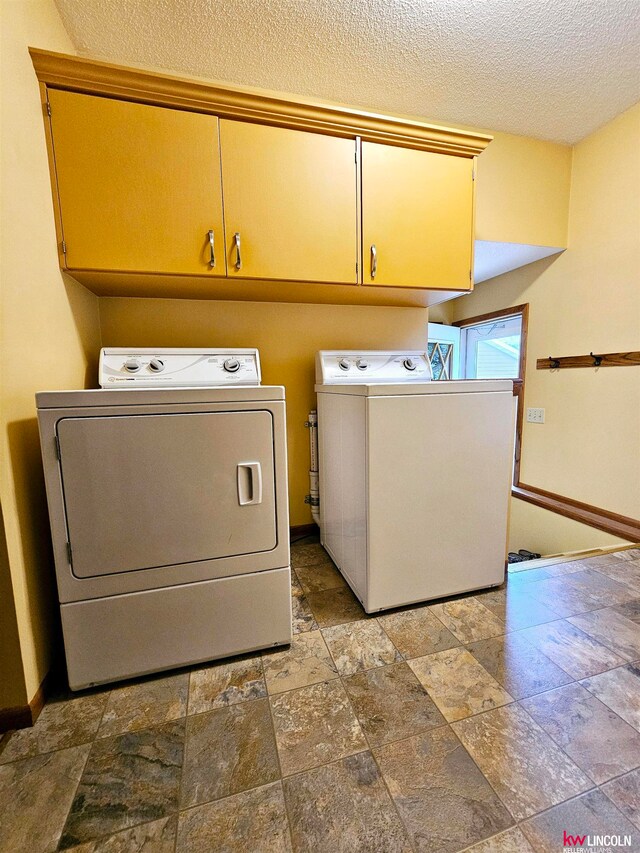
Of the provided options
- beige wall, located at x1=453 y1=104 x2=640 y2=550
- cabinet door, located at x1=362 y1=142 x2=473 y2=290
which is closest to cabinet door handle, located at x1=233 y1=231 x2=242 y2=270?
cabinet door, located at x1=362 y1=142 x2=473 y2=290

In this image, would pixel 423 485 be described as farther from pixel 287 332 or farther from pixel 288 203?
pixel 288 203

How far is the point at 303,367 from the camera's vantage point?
6.93ft

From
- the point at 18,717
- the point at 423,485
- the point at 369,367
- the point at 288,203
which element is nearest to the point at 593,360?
the point at 369,367

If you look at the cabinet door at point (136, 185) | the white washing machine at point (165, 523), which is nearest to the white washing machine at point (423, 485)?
the white washing machine at point (165, 523)

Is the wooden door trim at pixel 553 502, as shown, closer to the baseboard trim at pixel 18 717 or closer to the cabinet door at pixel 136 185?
the cabinet door at pixel 136 185

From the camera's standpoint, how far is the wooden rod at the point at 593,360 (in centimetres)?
219

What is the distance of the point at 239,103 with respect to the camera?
55.4 inches

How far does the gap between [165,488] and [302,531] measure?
125 cm

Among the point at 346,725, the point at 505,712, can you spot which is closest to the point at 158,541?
the point at 346,725

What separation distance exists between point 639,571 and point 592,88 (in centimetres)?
255

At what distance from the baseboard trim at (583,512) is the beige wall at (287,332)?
5.23 feet

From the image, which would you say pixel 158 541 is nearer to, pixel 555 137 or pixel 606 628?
pixel 606 628

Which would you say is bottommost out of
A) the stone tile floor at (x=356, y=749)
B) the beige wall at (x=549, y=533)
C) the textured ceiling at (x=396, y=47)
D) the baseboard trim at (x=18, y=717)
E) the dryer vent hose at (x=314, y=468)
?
the beige wall at (x=549, y=533)

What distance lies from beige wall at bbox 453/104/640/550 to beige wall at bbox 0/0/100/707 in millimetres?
2922
